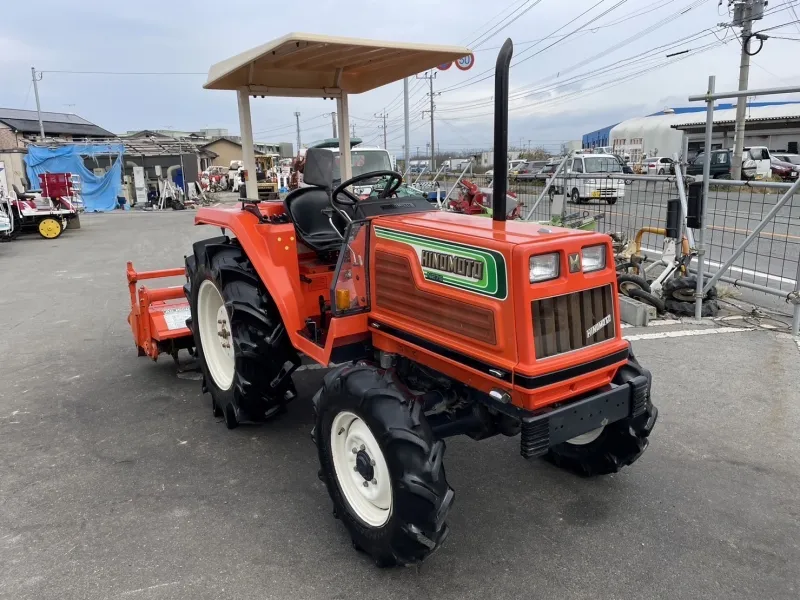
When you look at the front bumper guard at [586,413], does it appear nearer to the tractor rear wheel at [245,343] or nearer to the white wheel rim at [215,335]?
the tractor rear wheel at [245,343]

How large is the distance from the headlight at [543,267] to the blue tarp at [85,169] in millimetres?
25715

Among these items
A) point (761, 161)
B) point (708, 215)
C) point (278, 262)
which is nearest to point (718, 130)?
point (761, 161)

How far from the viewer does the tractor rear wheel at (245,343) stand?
364 centimetres

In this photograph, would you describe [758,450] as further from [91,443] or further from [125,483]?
[91,443]

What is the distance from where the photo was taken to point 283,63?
12.1ft

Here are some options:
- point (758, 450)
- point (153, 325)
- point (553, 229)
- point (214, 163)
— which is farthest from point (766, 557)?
point (214, 163)

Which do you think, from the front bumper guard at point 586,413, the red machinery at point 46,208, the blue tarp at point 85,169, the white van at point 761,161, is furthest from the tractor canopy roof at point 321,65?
the blue tarp at point 85,169

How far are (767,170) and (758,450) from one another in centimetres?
2180

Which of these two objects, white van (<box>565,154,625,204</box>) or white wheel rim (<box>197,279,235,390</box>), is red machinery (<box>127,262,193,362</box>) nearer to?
white wheel rim (<box>197,279,235,390</box>)

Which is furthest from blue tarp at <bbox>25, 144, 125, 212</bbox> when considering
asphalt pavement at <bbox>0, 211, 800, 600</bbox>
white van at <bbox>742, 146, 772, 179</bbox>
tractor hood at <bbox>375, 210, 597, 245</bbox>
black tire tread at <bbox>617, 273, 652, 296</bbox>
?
tractor hood at <bbox>375, 210, 597, 245</bbox>

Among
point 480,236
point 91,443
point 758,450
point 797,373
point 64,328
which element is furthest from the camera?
point 64,328

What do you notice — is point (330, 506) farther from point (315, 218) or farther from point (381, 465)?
point (315, 218)

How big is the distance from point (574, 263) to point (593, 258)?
148 millimetres

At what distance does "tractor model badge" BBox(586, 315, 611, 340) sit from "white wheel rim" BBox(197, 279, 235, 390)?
2.52m
